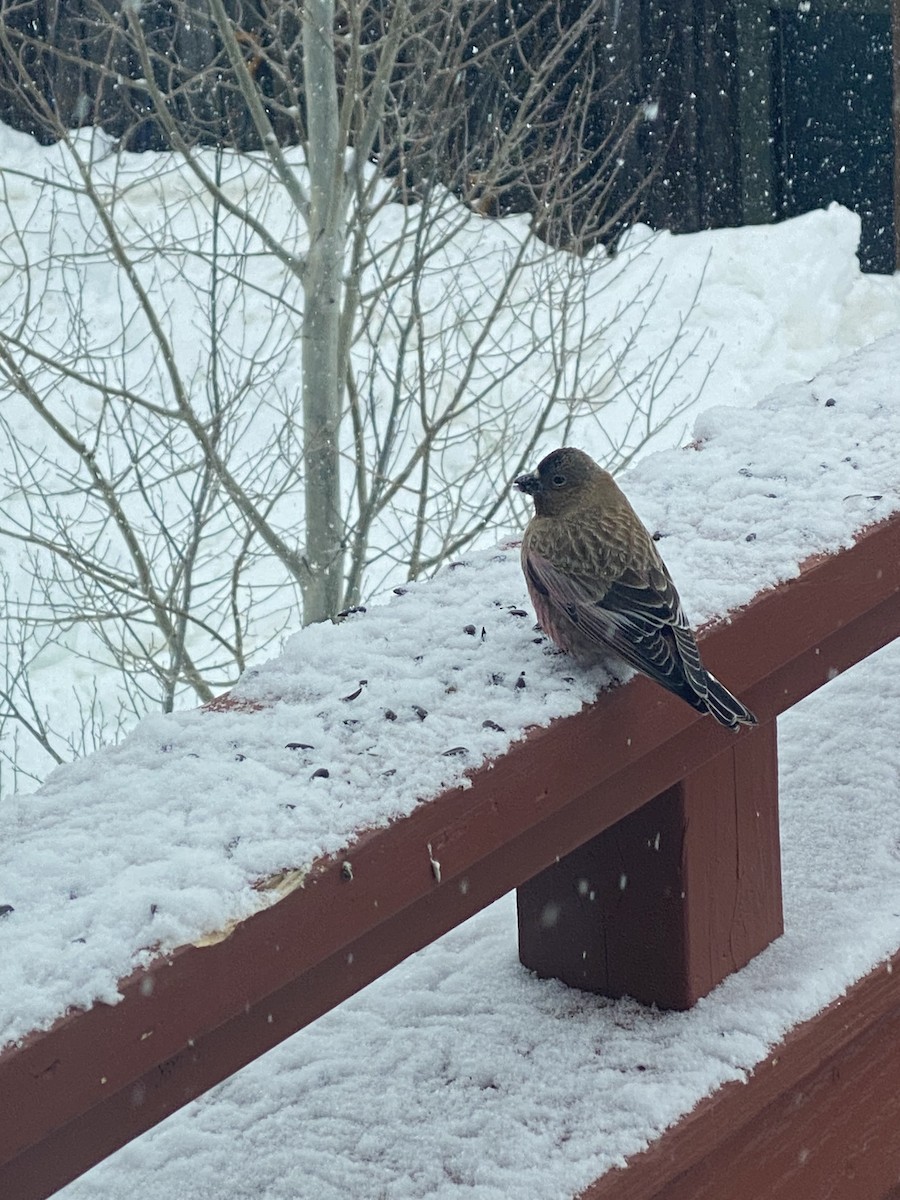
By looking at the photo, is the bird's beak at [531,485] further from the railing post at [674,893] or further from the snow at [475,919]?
the railing post at [674,893]

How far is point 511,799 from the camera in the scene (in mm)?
1094

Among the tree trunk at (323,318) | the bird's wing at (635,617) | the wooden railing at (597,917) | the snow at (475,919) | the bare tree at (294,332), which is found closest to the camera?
the wooden railing at (597,917)

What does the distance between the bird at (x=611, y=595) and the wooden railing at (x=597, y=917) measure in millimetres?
51

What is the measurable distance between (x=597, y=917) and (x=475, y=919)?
0.32 meters

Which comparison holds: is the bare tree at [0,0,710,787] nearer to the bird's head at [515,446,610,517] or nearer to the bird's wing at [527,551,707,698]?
the bird's head at [515,446,610,517]

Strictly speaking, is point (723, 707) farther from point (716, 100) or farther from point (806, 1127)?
point (716, 100)

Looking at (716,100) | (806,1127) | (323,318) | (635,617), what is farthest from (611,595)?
(716,100)

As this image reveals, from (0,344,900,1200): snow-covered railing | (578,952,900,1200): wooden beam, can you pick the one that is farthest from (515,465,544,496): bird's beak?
(578,952,900,1200): wooden beam

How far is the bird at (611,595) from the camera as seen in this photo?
1.23m

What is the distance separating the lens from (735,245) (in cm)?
1166

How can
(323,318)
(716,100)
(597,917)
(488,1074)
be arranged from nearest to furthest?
(488,1074) < (597,917) < (323,318) < (716,100)

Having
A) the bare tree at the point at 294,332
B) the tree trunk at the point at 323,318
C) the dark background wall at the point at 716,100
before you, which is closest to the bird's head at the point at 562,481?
the bare tree at the point at 294,332

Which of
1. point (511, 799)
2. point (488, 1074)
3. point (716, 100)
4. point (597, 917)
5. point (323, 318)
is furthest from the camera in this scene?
point (716, 100)

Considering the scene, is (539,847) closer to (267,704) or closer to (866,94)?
(267,704)
